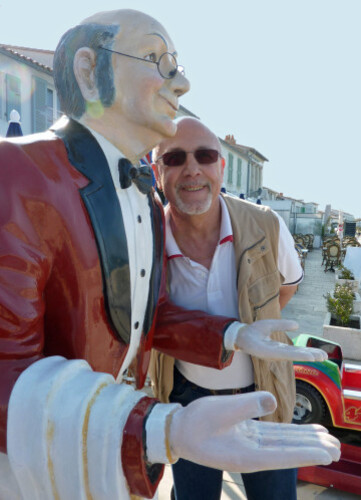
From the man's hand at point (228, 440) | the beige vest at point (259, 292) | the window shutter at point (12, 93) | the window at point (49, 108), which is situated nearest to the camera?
the man's hand at point (228, 440)

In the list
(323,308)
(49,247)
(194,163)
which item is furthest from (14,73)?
(49,247)

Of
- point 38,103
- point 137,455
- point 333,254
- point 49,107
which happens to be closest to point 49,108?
point 49,107

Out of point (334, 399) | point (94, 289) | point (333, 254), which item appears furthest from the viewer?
point (333, 254)

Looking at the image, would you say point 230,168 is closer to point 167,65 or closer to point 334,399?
point 334,399

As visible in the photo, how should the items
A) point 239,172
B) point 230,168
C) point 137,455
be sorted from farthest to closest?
point 239,172, point 230,168, point 137,455

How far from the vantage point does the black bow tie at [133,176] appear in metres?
1.03

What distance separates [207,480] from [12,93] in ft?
32.4

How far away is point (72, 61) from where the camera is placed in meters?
1.04

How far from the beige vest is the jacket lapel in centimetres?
65

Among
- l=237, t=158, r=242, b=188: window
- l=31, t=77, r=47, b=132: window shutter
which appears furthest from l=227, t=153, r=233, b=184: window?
l=31, t=77, r=47, b=132: window shutter

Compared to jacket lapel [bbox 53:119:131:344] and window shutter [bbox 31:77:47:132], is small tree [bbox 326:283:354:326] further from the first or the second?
window shutter [bbox 31:77:47:132]

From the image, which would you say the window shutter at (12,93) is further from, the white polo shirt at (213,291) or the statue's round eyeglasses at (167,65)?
the statue's round eyeglasses at (167,65)

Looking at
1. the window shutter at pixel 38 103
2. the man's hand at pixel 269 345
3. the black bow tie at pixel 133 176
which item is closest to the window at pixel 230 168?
the window shutter at pixel 38 103

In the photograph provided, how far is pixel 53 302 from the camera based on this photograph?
0.94m
